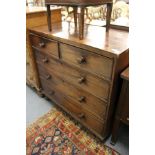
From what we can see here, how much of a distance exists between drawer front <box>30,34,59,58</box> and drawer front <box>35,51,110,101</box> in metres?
0.07

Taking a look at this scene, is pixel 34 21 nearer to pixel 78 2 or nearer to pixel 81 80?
pixel 78 2

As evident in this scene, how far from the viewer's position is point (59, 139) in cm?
132

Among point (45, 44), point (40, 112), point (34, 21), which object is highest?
point (34, 21)

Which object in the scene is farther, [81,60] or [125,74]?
[81,60]

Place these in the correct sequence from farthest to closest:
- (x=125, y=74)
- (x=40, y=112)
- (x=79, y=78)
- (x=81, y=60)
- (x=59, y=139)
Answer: (x=40, y=112), (x=59, y=139), (x=79, y=78), (x=81, y=60), (x=125, y=74)

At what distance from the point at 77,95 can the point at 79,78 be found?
7.8 inches

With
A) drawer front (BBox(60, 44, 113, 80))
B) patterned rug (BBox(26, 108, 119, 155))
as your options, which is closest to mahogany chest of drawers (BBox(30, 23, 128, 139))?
drawer front (BBox(60, 44, 113, 80))

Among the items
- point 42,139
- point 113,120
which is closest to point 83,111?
point 113,120

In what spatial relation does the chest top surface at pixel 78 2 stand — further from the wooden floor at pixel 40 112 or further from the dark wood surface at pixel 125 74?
the wooden floor at pixel 40 112

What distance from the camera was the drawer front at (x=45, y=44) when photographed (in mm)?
1163

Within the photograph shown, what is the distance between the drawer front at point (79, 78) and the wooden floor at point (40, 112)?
0.52 metres

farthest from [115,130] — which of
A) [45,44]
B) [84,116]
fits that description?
[45,44]
